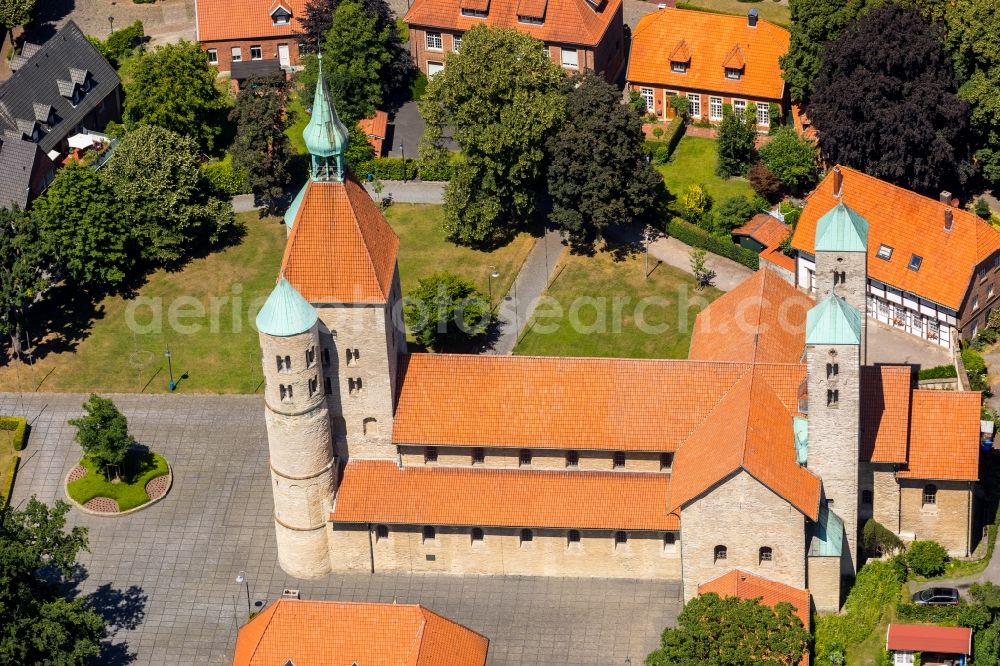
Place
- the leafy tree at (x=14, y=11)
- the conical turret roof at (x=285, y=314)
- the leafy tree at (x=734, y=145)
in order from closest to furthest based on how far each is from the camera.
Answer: the conical turret roof at (x=285, y=314)
the leafy tree at (x=734, y=145)
the leafy tree at (x=14, y=11)

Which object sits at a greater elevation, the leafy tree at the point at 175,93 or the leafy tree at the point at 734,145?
the leafy tree at the point at 175,93

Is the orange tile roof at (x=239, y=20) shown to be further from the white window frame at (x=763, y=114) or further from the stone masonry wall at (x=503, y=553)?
the stone masonry wall at (x=503, y=553)

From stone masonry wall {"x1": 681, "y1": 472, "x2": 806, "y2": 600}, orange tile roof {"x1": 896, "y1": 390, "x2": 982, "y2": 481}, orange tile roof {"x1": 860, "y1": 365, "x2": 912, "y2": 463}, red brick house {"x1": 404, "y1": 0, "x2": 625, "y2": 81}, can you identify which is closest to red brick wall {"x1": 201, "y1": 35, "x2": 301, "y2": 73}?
red brick house {"x1": 404, "y1": 0, "x2": 625, "y2": 81}

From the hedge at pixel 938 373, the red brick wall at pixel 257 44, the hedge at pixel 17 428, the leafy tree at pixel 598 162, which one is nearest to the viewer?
the hedge at pixel 938 373

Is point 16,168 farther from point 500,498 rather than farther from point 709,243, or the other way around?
point 500,498

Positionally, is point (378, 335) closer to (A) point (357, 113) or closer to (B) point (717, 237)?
(B) point (717, 237)

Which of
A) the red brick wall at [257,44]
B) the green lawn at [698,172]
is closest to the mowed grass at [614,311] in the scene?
the green lawn at [698,172]

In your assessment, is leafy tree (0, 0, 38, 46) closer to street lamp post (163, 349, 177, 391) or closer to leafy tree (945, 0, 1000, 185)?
street lamp post (163, 349, 177, 391)
